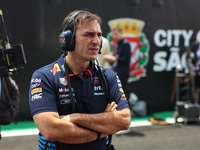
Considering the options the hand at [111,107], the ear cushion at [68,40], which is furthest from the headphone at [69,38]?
the hand at [111,107]

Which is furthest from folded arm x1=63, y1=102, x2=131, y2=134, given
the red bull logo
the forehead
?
the red bull logo

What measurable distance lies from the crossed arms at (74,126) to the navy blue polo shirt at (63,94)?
0.18 feet

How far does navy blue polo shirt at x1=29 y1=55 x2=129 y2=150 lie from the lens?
188cm

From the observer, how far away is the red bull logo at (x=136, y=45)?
23.2 feet

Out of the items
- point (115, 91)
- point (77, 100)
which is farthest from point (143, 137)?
point (77, 100)

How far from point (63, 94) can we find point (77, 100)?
0.12 metres

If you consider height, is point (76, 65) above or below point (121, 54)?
above

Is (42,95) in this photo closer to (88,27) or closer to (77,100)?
(77,100)

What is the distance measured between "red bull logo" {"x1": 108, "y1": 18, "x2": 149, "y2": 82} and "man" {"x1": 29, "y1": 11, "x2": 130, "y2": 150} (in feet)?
16.7

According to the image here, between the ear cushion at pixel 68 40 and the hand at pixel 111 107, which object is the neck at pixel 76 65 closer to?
the ear cushion at pixel 68 40

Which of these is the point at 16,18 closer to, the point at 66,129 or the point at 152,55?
the point at 152,55

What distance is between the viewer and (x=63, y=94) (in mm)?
1908

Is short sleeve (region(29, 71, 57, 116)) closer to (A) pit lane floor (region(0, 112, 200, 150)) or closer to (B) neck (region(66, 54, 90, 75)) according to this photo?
(B) neck (region(66, 54, 90, 75))

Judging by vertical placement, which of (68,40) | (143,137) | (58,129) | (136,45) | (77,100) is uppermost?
(68,40)
